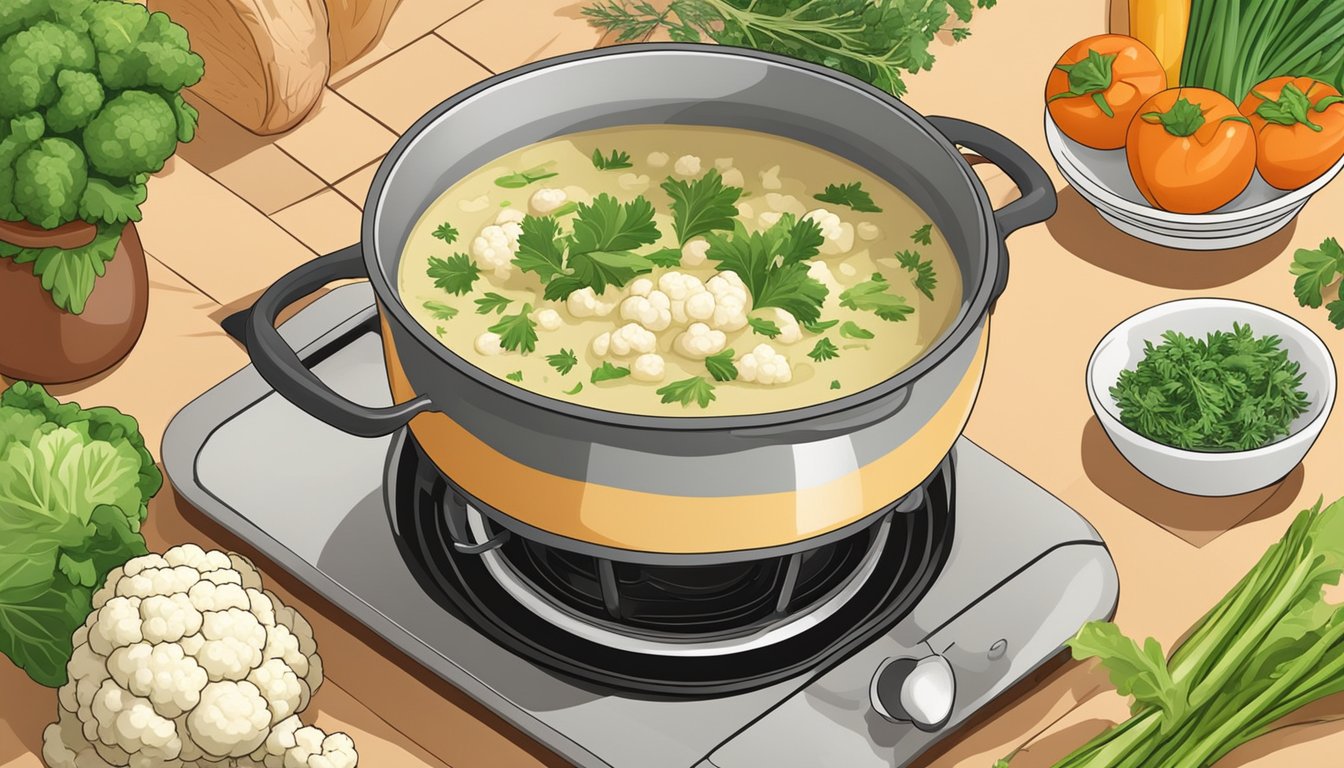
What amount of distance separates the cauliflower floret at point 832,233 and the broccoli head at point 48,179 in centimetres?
67

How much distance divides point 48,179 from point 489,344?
1.49 feet

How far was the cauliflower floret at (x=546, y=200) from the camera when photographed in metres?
1.82

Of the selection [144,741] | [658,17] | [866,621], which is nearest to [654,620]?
[866,621]

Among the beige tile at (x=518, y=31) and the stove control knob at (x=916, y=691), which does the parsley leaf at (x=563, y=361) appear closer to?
the stove control knob at (x=916, y=691)

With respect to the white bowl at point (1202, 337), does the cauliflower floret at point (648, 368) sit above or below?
below

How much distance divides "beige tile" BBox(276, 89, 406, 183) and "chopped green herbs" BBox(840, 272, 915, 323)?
0.78 meters

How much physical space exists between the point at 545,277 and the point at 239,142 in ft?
2.36

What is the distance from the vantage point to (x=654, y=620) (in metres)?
1.75

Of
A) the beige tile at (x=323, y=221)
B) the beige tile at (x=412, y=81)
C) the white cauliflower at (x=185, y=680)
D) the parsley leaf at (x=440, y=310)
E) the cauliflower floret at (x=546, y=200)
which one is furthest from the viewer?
the beige tile at (x=412, y=81)

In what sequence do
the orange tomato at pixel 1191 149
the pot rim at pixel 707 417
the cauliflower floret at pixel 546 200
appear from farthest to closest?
the orange tomato at pixel 1191 149
the cauliflower floret at pixel 546 200
the pot rim at pixel 707 417

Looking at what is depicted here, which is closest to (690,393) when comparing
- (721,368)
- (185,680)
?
(721,368)

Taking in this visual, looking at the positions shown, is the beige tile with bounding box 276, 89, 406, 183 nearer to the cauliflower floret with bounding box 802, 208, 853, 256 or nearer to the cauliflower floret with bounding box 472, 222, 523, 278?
the cauliflower floret with bounding box 472, 222, 523, 278

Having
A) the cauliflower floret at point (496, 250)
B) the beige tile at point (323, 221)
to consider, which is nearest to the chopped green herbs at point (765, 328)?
the cauliflower floret at point (496, 250)

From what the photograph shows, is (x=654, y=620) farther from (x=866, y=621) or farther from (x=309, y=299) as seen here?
(x=309, y=299)
